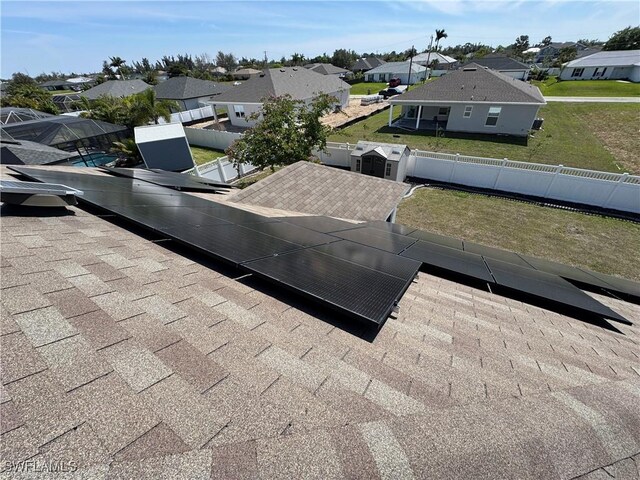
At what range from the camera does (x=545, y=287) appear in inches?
217

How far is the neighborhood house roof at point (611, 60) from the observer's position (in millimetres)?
54625

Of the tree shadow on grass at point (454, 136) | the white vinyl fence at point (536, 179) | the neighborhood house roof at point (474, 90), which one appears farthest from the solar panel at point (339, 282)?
the neighborhood house roof at point (474, 90)

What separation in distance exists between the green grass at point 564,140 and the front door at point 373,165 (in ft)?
14.3

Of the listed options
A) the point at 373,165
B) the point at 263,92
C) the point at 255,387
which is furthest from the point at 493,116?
the point at 255,387

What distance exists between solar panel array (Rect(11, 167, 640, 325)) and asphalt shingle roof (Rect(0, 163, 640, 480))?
334 millimetres

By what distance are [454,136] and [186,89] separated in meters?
42.4

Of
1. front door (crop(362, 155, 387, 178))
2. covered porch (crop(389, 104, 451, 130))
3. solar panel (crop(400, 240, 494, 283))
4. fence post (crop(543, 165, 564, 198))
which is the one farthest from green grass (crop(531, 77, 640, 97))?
solar panel (crop(400, 240, 494, 283))

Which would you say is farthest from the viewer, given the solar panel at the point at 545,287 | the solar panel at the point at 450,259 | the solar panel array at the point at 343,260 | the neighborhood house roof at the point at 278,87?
the neighborhood house roof at the point at 278,87

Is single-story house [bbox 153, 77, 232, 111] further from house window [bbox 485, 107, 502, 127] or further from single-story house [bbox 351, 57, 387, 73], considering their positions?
single-story house [bbox 351, 57, 387, 73]

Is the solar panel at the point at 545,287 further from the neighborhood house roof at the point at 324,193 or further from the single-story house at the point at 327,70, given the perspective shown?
the single-story house at the point at 327,70

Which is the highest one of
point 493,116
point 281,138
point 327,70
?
point 327,70

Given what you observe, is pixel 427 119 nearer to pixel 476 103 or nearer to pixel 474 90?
pixel 474 90

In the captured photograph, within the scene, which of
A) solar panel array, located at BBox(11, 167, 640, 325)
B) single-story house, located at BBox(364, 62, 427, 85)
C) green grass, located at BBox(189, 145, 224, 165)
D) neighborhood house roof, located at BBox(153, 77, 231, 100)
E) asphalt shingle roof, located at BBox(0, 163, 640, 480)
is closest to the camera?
asphalt shingle roof, located at BBox(0, 163, 640, 480)

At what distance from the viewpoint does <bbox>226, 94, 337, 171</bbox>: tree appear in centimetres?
1852
